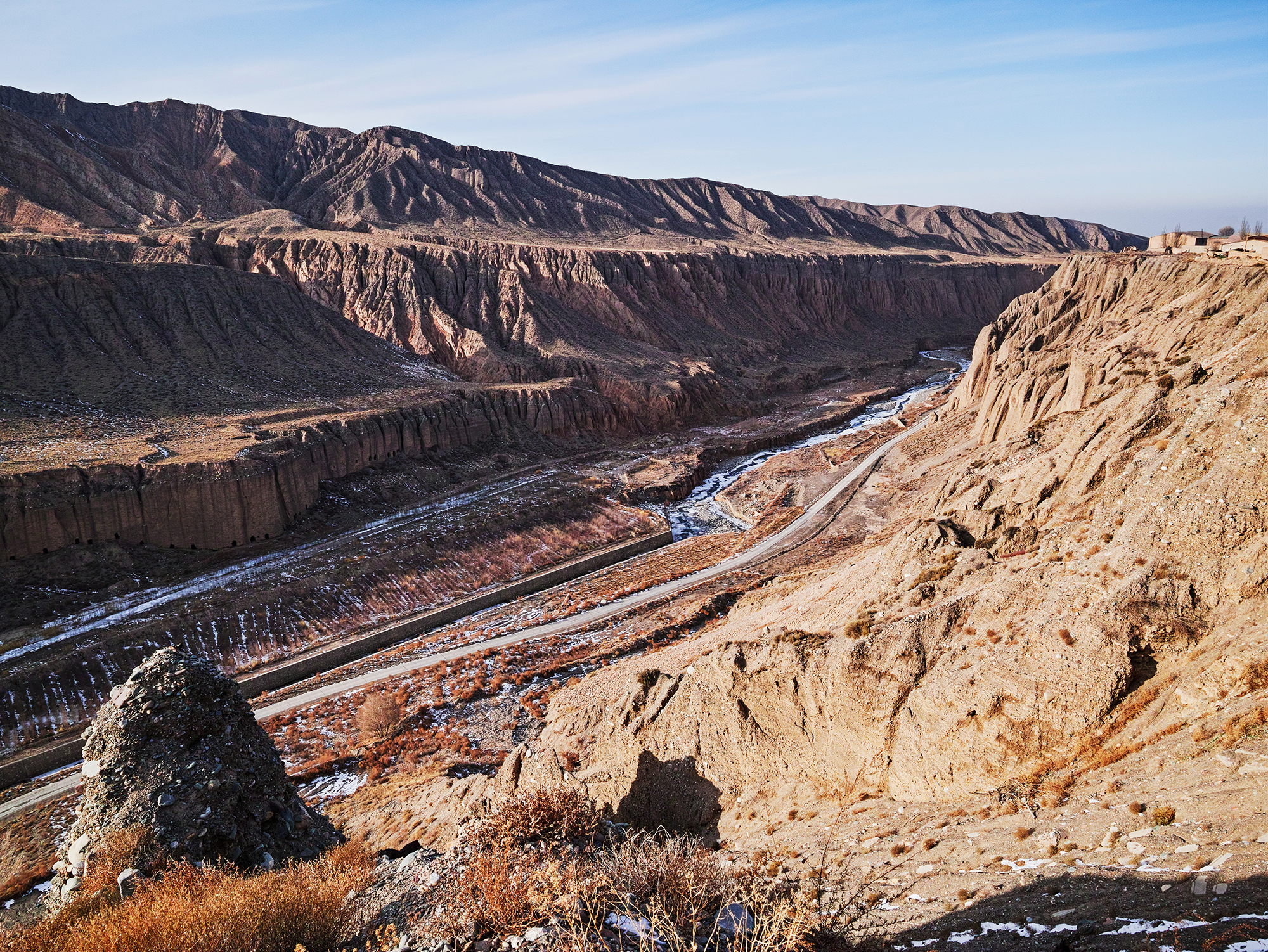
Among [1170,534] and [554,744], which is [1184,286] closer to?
[1170,534]

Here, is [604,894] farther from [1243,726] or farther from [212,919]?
[1243,726]

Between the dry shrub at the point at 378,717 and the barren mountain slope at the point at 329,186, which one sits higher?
the barren mountain slope at the point at 329,186

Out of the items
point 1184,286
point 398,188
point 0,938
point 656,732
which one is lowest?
point 656,732

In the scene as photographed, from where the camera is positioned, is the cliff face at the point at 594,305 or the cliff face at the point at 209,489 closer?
the cliff face at the point at 209,489

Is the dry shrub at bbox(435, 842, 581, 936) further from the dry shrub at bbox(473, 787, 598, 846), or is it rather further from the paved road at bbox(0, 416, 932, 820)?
the paved road at bbox(0, 416, 932, 820)

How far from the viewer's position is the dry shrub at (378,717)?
25422 mm

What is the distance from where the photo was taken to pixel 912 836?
10695 mm

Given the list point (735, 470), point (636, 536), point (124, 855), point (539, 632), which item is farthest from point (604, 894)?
point (735, 470)

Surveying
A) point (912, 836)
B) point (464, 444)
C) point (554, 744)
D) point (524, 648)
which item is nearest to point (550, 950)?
point (912, 836)

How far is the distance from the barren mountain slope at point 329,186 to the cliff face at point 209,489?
46.6m

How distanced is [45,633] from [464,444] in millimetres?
28979

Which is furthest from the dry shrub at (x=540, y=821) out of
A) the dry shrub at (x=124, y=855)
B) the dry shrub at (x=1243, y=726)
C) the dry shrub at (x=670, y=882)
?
the dry shrub at (x=1243, y=726)

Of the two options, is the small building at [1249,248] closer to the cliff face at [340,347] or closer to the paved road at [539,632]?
the paved road at [539,632]

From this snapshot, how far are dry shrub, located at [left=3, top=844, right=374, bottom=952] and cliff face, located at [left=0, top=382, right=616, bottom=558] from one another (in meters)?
27.6
